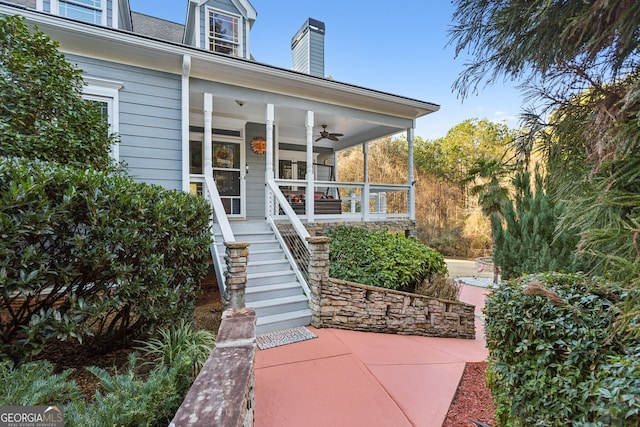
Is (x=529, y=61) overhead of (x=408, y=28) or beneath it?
beneath

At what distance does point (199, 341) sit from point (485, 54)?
3.64 metres

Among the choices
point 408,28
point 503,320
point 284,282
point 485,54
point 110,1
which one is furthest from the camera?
point 408,28

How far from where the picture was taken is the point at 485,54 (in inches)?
98.0

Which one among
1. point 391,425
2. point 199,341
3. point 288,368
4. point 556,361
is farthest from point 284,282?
point 556,361

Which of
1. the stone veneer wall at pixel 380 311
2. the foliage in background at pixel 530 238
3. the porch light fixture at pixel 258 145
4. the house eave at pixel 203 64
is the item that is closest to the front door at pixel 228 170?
the porch light fixture at pixel 258 145

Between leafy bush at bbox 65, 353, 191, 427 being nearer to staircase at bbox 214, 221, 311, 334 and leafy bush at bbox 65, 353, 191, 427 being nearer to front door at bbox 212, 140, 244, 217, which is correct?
staircase at bbox 214, 221, 311, 334

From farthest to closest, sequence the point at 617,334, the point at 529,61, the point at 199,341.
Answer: the point at 199,341, the point at 529,61, the point at 617,334

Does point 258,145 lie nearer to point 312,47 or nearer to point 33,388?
point 312,47

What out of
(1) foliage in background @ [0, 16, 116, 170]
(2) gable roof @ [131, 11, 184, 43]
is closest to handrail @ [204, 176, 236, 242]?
(1) foliage in background @ [0, 16, 116, 170]

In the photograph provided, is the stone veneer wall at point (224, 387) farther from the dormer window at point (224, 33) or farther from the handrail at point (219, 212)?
the dormer window at point (224, 33)

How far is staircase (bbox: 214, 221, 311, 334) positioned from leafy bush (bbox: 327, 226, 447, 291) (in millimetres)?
801

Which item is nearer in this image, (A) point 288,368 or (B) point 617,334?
(B) point 617,334

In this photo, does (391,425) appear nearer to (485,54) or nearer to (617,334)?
(617,334)

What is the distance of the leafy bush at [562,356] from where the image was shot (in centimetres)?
133
